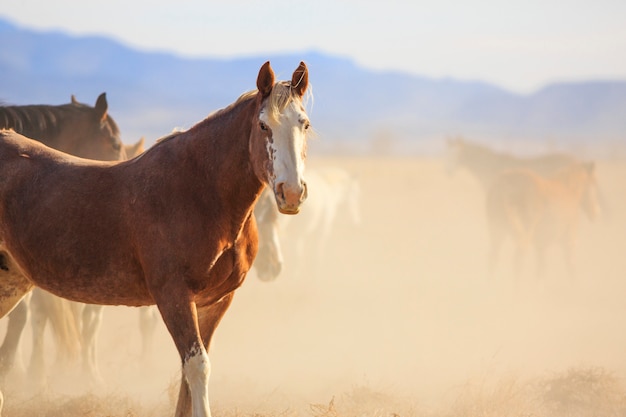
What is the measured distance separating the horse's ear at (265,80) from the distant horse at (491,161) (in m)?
14.7

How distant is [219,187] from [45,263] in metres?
1.08

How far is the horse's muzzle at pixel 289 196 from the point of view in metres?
4.14

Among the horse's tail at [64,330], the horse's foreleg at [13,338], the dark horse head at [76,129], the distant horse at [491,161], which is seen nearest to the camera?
the horse's foreleg at [13,338]

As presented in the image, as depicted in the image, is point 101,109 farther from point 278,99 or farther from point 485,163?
point 485,163

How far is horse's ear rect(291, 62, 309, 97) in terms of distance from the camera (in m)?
4.46

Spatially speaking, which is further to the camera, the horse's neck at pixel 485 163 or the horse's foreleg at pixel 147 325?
the horse's neck at pixel 485 163

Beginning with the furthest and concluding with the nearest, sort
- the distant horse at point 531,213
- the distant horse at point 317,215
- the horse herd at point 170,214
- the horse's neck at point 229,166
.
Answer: the distant horse at point 317,215, the distant horse at point 531,213, the horse's neck at point 229,166, the horse herd at point 170,214

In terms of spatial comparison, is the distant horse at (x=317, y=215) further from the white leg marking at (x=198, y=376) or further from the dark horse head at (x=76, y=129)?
the white leg marking at (x=198, y=376)

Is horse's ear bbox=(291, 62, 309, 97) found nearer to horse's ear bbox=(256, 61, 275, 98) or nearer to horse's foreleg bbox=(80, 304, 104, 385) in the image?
horse's ear bbox=(256, 61, 275, 98)

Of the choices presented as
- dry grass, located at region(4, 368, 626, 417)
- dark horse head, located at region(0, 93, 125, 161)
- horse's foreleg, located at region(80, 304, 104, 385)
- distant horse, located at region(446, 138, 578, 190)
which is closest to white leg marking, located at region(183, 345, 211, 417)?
dry grass, located at region(4, 368, 626, 417)

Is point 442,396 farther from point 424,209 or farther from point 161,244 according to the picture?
point 424,209

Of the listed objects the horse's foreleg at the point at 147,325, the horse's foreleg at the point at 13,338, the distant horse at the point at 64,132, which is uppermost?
the distant horse at the point at 64,132

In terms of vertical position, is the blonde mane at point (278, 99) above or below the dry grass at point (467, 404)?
above

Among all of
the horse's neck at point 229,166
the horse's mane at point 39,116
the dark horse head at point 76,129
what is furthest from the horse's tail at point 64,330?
the horse's neck at point 229,166
